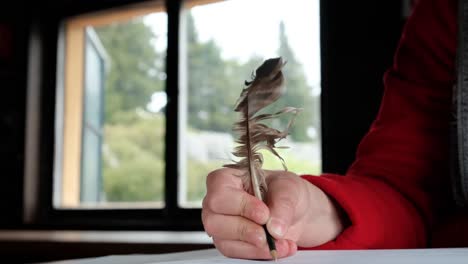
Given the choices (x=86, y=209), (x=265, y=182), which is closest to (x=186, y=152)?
(x=86, y=209)

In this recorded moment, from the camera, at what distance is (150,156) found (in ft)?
9.77

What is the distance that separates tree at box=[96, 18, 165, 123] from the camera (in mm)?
2924

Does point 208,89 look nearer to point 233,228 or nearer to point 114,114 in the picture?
point 114,114

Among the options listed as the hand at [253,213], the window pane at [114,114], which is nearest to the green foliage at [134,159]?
the window pane at [114,114]

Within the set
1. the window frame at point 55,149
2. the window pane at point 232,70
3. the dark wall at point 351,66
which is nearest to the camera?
the dark wall at point 351,66

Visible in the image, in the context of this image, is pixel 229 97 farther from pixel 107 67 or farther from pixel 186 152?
pixel 107 67

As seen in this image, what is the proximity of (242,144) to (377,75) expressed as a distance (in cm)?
145

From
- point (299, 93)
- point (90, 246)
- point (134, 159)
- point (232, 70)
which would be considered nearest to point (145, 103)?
point (134, 159)

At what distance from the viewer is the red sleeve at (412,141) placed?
23.2 inches

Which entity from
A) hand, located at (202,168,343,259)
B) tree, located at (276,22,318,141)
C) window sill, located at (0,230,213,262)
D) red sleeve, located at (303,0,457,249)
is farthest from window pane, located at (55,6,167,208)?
hand, located at (202,168,343,259)

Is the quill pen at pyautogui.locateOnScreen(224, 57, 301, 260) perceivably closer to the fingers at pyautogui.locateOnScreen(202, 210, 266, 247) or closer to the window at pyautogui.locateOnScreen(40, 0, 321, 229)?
the fingers at pyautogui.locateOnScreen(202, 210, 266, 247)

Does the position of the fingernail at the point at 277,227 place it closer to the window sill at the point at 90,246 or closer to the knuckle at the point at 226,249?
the knuckle at the point at 226,249

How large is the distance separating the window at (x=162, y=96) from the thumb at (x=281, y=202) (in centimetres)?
160

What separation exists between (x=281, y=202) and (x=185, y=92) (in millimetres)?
2087
